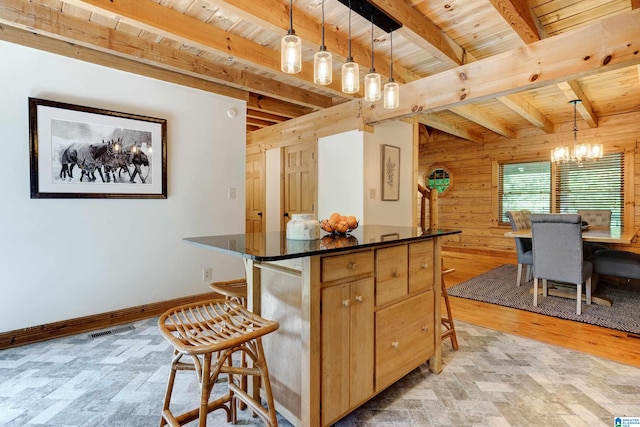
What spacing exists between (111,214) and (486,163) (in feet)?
21.7

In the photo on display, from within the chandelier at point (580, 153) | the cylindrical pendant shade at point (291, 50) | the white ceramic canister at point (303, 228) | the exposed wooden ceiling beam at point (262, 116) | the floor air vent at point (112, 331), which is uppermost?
the exposed wooden ceiling beam at point (262, 116)

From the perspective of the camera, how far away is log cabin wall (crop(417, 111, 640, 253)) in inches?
199

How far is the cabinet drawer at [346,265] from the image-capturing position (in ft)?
4.59

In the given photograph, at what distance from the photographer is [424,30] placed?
8.01 ft

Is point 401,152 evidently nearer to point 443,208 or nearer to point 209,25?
point 209,25

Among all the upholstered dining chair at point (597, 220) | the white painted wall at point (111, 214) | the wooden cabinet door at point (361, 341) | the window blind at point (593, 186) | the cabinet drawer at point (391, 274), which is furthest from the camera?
the window blind at point (593, 186)

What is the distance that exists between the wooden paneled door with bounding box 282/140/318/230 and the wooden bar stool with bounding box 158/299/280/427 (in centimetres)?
315

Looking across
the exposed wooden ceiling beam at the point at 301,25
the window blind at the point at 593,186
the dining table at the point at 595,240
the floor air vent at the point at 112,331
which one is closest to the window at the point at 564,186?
the window blind at the point at 593,186

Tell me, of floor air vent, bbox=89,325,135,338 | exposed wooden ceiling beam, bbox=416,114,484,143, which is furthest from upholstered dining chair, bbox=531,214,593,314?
floor air vent, bbox=89,325,135,338

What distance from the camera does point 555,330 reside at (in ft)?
8.89

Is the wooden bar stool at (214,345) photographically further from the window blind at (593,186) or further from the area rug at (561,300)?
the window blind at (593,186)

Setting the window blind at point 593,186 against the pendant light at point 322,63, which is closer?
the pendant light at point 322,63

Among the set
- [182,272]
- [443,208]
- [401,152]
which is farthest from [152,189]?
[443,208]

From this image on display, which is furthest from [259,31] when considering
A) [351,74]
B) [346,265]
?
[346,265]
